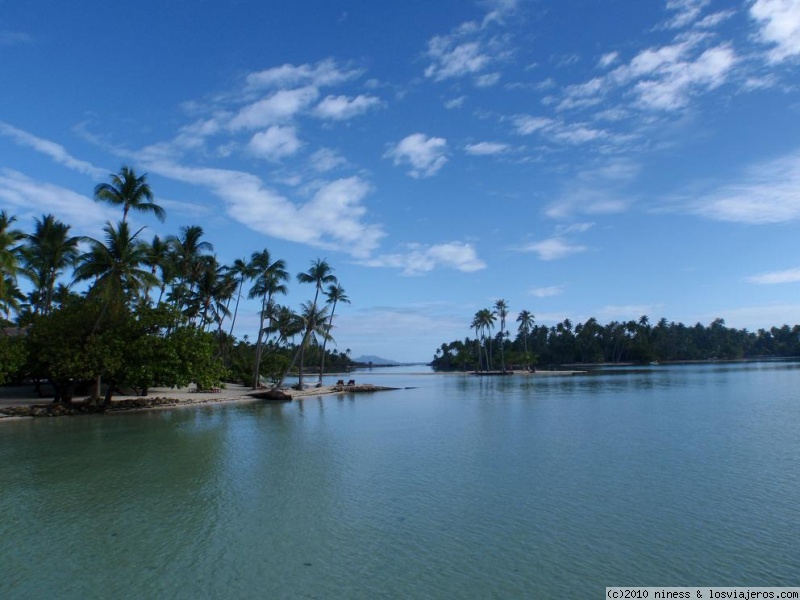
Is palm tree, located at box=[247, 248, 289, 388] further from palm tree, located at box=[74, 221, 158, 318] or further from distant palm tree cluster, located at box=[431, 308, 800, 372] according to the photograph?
distant palm tree cluster, located at box=[431, 308, 800, 372]

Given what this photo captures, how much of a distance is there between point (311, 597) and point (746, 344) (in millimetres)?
187111

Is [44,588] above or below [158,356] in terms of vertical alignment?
below

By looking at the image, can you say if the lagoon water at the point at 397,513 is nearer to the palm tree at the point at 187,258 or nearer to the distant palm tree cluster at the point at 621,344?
the palm tree at the point at 187,258

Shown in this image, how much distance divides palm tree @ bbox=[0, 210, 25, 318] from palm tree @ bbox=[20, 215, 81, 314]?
1.77 m

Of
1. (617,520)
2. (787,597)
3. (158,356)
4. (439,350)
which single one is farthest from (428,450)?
(439,350)

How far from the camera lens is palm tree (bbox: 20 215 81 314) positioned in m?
36.5

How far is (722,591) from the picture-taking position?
276 inches

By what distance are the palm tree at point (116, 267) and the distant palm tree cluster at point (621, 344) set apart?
9832 centimetres

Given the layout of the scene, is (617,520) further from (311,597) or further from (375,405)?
(375,405)

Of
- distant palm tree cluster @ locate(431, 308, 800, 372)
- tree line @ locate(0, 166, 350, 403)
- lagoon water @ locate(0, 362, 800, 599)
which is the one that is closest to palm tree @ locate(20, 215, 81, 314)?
tree line @ locate(0, 166, 350, 403)

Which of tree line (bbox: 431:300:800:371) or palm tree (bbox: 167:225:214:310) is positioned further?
tree line (bbox: 431:300:800:371)

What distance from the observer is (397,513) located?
34.3ft

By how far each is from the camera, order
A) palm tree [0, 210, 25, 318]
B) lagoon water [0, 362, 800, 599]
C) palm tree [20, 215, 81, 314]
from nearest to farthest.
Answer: lagoon water [0, 362, 800, 599] → palm tree [0, 210, 25, 318] → palm tree [20, 215, 81, 314]

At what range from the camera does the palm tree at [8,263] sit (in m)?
23.9
